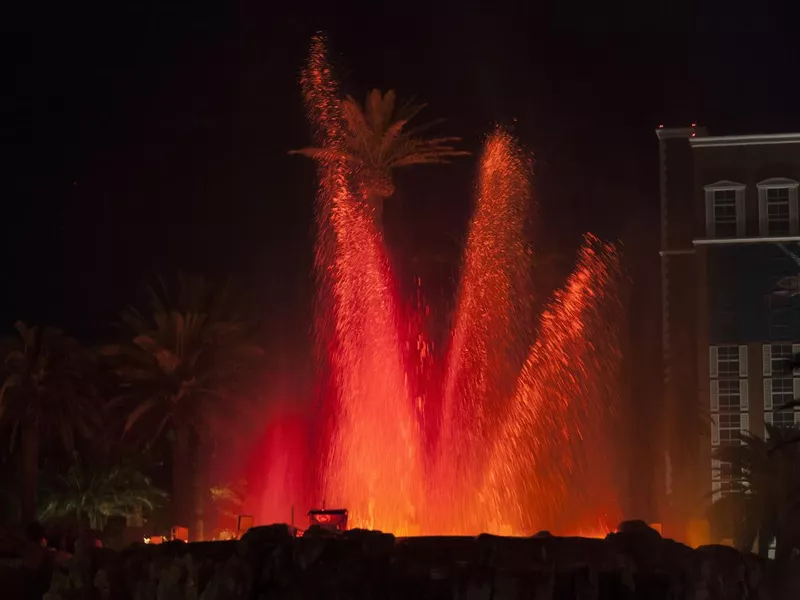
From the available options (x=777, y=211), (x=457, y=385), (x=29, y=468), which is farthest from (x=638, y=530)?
(x=777, y=211)

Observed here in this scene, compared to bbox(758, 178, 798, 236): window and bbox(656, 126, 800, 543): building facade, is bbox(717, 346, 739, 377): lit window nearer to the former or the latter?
bbox(656, 126, 800, 543): building facade

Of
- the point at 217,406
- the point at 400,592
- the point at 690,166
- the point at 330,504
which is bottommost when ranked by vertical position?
the point at 400,592

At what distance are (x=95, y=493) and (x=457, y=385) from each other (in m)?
19.7

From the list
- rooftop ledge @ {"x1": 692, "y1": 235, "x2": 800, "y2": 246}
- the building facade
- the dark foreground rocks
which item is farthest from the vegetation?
rooftop ledge @ {"x1": 692, "y1": 235, "x2": 800, "y2": 246}

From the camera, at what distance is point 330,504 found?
127 feet

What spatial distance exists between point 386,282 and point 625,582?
56.4 ft

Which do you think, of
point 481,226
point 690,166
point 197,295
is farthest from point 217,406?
point 690,166

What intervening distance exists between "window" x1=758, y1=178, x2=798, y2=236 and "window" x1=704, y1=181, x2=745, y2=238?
0.80m

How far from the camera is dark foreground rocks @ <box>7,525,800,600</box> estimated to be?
25500mm

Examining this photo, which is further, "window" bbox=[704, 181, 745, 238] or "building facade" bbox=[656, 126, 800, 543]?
"window" bbox=[704, 181, 745, 238]

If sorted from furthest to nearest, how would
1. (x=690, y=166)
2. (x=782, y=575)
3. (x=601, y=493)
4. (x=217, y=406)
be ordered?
(x=690, y=166) < (x=601, y=493) < (x=217, y=406) < (x=782, y=575)

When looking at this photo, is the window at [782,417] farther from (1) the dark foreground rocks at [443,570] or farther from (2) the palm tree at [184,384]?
(1) the dark foreground rocks at [443,570]

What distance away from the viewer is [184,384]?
1742 inches

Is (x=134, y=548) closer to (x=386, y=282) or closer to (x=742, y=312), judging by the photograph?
(x=386, y=282)
